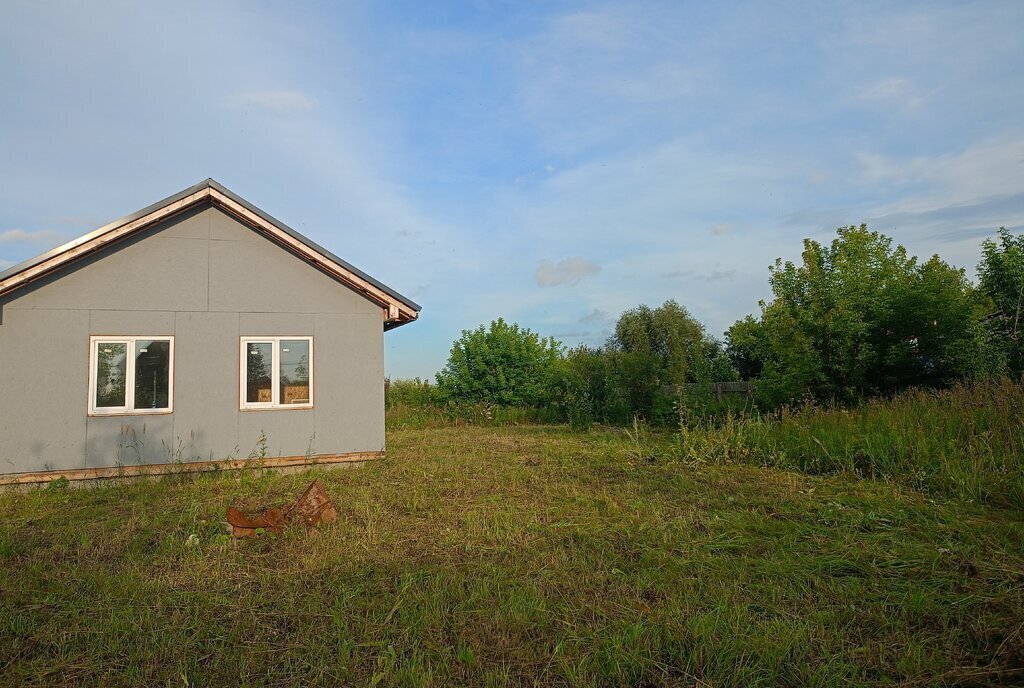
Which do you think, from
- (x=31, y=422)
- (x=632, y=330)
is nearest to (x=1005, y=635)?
(x=31, y=422)

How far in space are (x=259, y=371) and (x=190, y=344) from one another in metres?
1.21

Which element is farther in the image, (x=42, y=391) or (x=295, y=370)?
(x=295, y=370)

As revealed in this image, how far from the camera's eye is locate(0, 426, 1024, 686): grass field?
4.01 meters

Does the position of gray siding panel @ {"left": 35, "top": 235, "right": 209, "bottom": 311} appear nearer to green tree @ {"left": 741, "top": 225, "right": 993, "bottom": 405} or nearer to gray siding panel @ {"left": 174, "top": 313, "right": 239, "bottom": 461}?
gray siding panel @ {"left": 174, "top": 313, "right": 239, "bottom": 461}

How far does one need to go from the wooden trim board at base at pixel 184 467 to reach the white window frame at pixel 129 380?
88 centimetres

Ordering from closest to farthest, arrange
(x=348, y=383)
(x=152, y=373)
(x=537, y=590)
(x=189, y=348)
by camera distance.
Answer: (x=537, y=590) < (x=152, y=373) < (x=189, y=348) < (x=348, y=383)

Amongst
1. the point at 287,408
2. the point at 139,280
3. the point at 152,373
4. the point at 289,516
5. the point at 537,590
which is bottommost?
the point at 537,590

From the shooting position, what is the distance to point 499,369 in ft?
79.3

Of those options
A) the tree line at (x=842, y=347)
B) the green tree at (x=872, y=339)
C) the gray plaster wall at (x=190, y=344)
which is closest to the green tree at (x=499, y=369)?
the tree line at (x=842, y=347)

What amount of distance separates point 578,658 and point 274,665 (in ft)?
6.27

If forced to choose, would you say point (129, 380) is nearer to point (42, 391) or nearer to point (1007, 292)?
point (42, 391)

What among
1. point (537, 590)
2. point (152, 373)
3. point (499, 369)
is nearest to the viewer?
point (537, 590)

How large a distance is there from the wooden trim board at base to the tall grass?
6.13m

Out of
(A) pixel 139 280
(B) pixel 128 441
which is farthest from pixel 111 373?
(A) pixel 139 280
